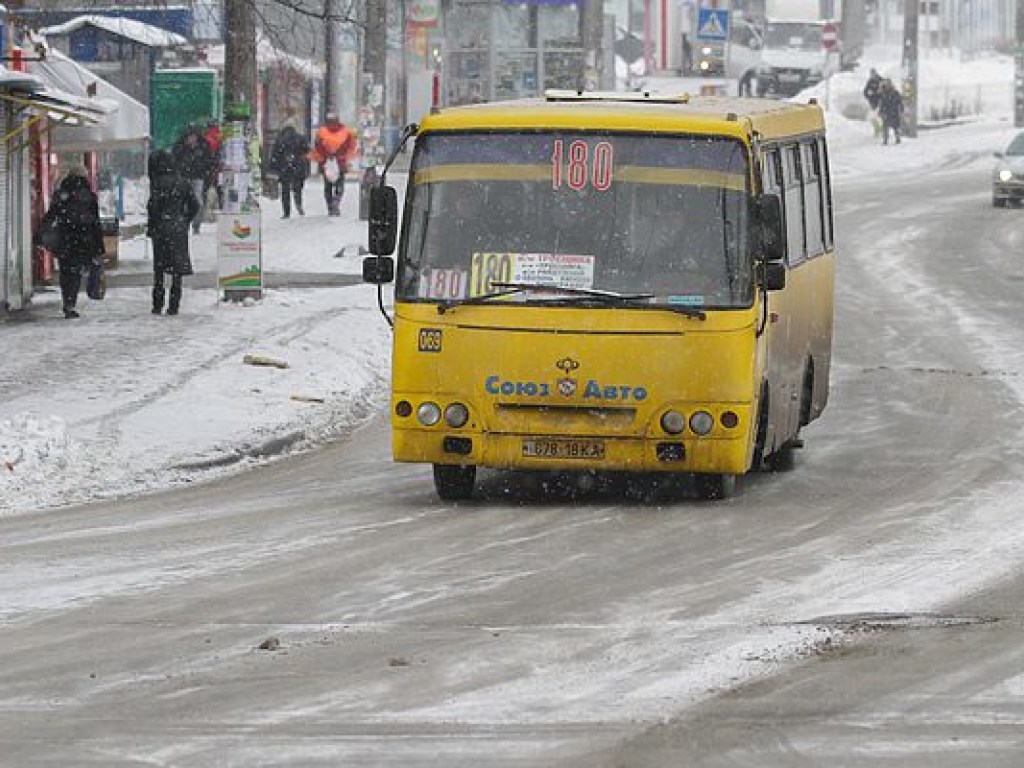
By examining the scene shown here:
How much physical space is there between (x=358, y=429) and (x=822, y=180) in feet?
13.4

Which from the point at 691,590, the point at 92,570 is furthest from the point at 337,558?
the point at 691,590

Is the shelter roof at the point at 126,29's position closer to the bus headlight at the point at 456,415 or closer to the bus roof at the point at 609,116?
the bus roof at the point at 609,116

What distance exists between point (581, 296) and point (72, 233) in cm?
1415

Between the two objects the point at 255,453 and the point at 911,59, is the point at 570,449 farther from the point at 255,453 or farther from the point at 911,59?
the point at 911,59

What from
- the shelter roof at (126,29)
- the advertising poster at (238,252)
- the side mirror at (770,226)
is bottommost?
the advertising poster at (238,252)

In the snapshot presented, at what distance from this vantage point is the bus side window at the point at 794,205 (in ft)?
57.3

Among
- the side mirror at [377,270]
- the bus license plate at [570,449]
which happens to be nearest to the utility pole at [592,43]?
the side mirror at [377,270]

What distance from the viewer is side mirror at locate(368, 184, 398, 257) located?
15609 mm

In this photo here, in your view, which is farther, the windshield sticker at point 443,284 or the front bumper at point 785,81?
the front bumper at point 785,81

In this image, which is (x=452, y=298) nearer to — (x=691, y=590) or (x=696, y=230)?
(x=696, y=230)

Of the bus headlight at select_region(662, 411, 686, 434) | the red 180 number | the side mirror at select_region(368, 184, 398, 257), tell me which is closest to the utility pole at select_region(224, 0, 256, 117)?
the side mirror at select_region(368, 184, 398, 257)

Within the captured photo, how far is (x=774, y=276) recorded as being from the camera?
15570 millimetres

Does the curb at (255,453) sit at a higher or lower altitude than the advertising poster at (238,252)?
lower

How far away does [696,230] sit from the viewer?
15586mm
